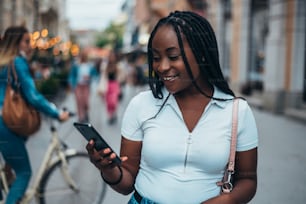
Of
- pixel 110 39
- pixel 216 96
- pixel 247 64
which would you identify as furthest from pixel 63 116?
pixel 110 39

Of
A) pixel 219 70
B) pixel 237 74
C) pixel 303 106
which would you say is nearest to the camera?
pixel 219 70

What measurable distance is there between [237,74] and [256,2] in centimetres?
198

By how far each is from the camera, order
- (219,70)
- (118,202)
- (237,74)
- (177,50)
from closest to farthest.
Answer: (177,50)
(219,70)
(118,202)
(237,74)

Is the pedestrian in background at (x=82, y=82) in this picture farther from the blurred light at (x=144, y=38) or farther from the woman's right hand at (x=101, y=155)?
the woman's right hand at (x=101, y=155)

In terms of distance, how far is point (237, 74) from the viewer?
1278cm

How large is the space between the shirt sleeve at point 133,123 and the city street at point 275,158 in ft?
4.71

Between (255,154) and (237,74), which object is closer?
(255,154)

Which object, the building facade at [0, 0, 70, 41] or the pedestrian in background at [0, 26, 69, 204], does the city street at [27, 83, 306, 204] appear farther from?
the building facade at [0, 0, 70, 41]

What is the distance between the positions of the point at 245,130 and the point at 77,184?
93.2 inches

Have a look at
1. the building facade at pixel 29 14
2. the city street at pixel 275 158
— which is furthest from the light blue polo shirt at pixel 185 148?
the city street at pixel 275 158

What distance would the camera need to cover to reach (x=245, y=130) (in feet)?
5.04

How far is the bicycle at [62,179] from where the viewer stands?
3346 millimetres

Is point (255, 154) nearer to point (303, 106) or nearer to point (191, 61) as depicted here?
point (191, 61)

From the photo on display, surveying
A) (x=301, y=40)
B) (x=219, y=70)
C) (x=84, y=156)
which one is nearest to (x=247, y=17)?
(x=301, y=40)
